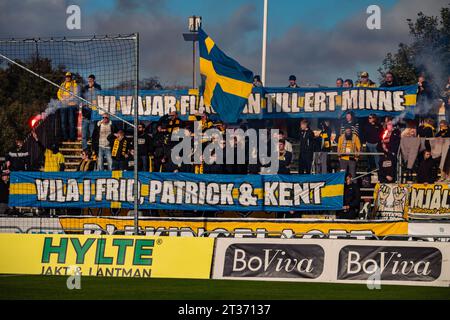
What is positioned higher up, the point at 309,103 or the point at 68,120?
the point at 309,103

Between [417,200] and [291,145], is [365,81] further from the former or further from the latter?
[417,200]

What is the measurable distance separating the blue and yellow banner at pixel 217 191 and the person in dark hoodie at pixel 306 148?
1181mm

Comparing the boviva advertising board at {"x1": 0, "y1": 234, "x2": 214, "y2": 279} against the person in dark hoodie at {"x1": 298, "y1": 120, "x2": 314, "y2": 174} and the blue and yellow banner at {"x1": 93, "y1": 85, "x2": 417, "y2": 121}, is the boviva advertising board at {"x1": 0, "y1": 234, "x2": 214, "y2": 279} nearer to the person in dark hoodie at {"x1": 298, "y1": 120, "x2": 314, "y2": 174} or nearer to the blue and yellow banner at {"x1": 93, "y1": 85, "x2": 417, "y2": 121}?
the person in dark hoodie at {"x1": 298, "y1": 120, "x2": 314, "y2": 174}

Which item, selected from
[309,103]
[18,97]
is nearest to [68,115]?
[309,103]

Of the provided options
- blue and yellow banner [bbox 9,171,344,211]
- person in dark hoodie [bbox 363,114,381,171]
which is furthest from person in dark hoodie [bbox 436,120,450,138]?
blue and yellow banner [bbox 9,171,344,211]

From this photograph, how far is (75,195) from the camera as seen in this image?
981 inches

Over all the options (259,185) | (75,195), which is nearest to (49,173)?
(75,195)

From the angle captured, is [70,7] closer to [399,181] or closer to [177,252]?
[177,252]

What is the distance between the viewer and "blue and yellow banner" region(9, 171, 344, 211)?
79.2 feet

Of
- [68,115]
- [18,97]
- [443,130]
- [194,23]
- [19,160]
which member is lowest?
[19,160]

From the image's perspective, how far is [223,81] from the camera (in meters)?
24.7

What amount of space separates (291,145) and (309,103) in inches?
67.1

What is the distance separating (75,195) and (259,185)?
5.14 m

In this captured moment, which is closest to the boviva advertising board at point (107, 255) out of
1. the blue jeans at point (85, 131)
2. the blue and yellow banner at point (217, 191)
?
the blue and yellow banner at point (217, 191)
